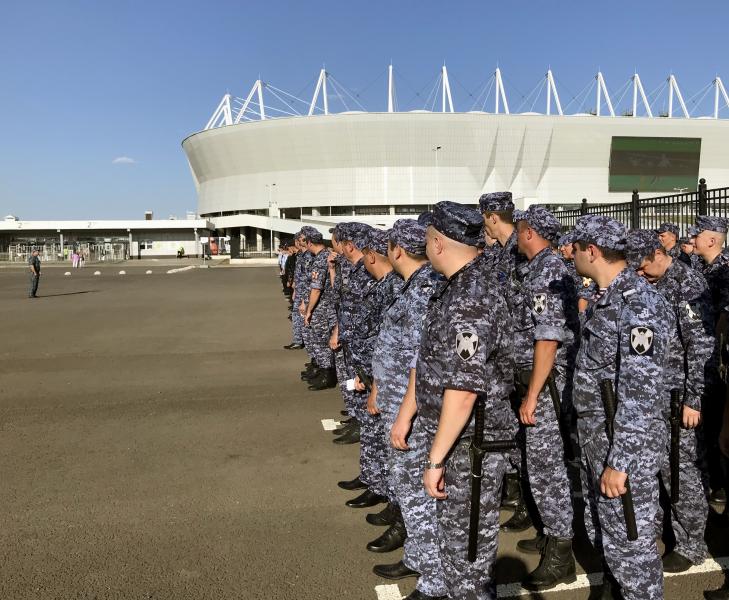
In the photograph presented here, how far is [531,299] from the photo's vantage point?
3307 millimetres

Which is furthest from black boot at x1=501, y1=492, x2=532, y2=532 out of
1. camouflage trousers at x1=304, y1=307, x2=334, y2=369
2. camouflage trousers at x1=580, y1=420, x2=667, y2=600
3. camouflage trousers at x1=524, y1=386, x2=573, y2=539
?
camouflage trousers at x1=304, y1=307, x2=334, y2=369

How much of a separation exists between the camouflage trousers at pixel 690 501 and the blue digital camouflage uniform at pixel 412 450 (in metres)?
1.38

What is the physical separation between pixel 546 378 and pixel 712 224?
2411 mm

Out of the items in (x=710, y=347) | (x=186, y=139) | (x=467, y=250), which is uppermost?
(x=186, y=139)

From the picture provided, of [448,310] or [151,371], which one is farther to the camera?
[151,371]

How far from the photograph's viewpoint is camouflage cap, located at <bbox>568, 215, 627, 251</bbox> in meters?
2.60

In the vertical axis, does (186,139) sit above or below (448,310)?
above

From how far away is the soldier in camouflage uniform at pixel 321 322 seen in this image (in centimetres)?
733

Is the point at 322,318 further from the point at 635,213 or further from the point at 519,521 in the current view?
→ the point at 635,213

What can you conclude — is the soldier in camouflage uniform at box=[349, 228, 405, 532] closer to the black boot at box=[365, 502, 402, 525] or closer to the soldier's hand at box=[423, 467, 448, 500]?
the black boot at box=[365, 502, 402, 525]

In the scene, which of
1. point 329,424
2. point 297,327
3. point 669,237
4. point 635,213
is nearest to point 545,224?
point 669,237

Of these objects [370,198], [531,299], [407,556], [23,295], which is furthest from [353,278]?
[370,198]

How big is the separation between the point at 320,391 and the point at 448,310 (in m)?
5.11

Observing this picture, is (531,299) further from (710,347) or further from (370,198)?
(370,198)
